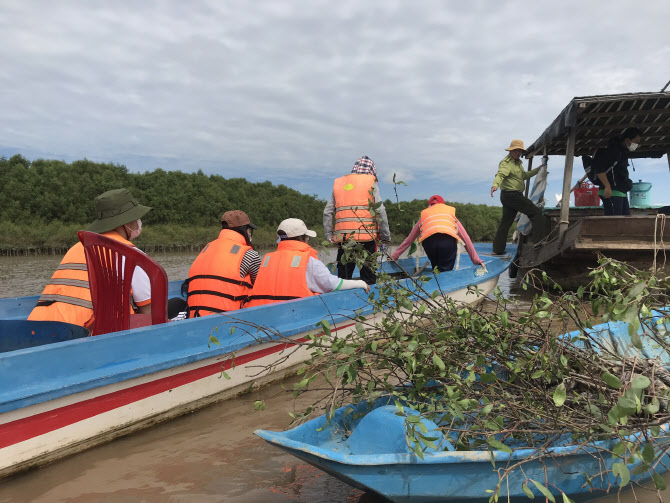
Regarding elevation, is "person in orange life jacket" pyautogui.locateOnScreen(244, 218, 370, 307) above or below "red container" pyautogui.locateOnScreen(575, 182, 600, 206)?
below

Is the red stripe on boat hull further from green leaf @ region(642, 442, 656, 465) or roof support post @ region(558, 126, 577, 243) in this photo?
roof support post @ region(558, 126, 577, 243)

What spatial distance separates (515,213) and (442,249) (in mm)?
3179

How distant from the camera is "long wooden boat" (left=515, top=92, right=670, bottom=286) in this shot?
274 inches

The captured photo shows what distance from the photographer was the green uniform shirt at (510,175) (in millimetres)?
8383

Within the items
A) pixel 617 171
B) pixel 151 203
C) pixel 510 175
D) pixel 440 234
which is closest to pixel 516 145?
pixel 510 175

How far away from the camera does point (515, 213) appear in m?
9.12

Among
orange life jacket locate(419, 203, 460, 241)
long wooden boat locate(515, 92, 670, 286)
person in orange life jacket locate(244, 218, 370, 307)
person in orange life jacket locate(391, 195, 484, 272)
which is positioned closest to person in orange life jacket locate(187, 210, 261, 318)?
person in orange life jacket locate(244, 218, 370, 307)

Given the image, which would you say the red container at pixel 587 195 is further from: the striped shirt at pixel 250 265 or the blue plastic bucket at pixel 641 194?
the striped shirt at pixel 250 265

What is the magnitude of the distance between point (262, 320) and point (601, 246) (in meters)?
5.36

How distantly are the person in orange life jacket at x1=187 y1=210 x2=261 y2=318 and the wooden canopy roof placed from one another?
5389mm

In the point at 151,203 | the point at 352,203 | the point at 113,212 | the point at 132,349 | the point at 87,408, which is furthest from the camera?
the point at 151,203

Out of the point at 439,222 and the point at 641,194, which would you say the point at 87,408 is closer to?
the point at 439,222

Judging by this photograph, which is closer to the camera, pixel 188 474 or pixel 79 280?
pixel 188 474

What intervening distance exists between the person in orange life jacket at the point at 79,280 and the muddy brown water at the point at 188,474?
38.5 inches
